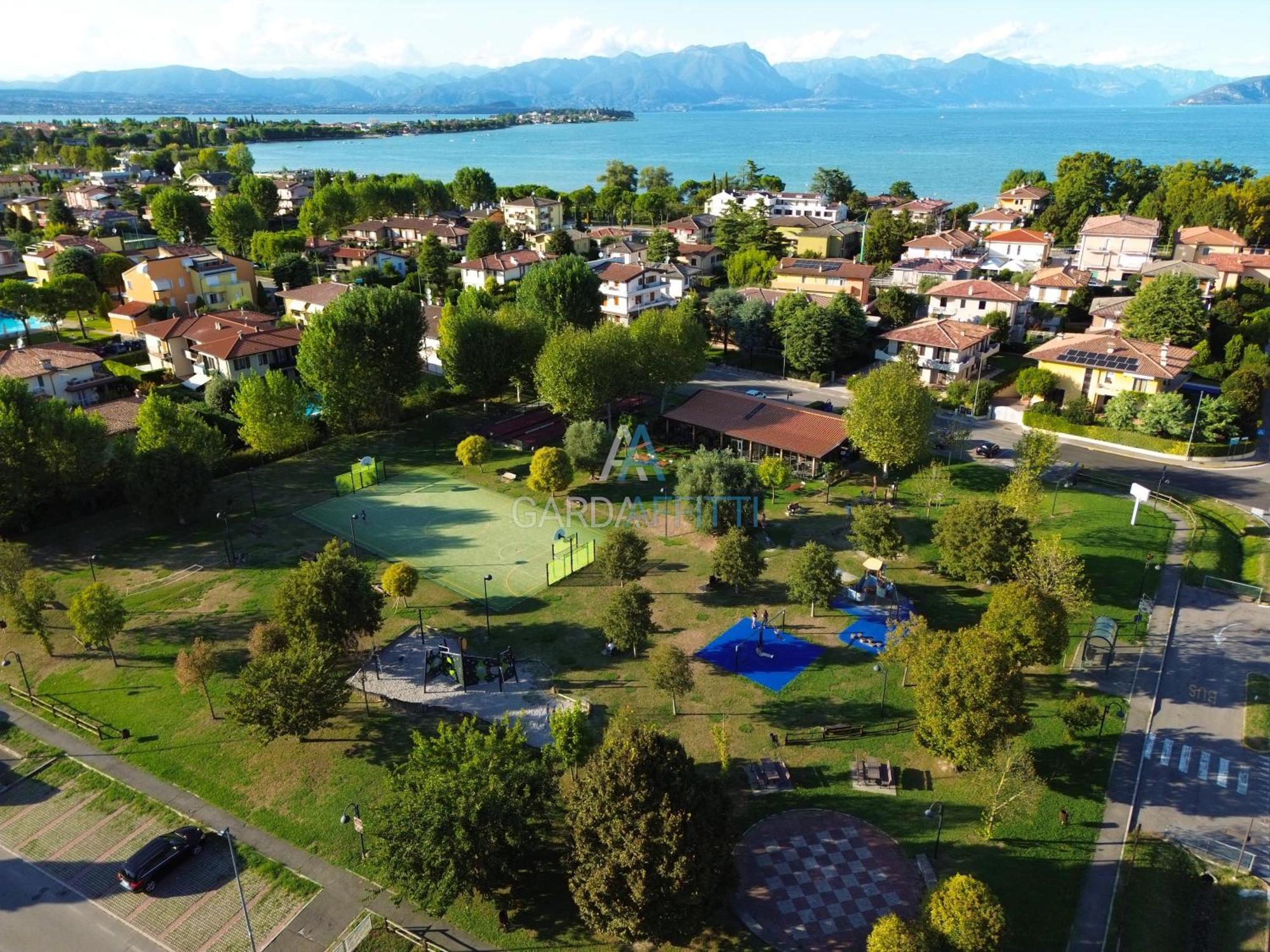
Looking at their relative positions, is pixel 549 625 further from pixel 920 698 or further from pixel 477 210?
pixel 477 210

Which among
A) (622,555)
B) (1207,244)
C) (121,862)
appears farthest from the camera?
(1207,244)


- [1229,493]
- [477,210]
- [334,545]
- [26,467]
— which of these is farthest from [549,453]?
[477,210]

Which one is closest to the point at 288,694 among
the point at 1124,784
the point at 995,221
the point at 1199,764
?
the point at 1124,784

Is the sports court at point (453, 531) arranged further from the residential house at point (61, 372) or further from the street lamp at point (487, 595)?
the residential house at point (61, 372)

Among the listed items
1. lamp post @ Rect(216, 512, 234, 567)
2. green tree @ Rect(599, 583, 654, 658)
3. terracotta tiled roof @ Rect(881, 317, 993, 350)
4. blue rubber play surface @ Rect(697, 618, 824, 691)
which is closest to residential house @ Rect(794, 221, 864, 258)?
terracotta tiled roof @ Rect(881, 317, 993, 350)

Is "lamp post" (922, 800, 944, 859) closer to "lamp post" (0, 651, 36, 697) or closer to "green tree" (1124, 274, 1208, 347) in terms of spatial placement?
"lamp post" (0, 651, 36, 697)

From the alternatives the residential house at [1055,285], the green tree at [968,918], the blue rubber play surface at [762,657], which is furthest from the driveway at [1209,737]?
the residential house at [1055,285]

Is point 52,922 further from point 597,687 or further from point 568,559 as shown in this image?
point 568,559
